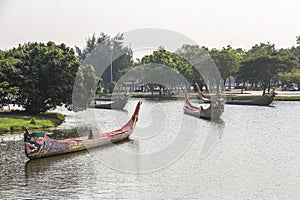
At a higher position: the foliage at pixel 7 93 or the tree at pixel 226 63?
the tree at pixel 226 63

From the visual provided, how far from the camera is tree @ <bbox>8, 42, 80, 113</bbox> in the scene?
136ft

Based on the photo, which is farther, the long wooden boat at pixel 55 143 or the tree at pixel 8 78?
the tree at pixel 8 78

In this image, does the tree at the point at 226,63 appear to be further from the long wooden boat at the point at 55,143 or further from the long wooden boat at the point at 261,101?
the long wooden boat at the point at 55,143

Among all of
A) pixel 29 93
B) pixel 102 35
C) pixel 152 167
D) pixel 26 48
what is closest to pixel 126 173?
pixel 152 167

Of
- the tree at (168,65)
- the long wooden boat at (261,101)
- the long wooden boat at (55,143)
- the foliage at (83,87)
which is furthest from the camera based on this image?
the tree at (168,65)

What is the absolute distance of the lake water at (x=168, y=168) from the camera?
20344 millimetres

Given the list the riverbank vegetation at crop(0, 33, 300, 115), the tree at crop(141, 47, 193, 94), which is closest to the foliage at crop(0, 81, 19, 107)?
the riverbank vegetation at crop(0, 33, 300, 115)

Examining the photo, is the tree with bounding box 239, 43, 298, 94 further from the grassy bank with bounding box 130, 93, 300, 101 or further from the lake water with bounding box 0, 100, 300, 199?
the lake water with bounding box 0, 100, 300, 199

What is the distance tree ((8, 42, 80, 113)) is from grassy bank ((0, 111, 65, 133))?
116 cm

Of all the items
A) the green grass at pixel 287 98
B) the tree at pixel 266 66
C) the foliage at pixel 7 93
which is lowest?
the green grass at pixel 287 98

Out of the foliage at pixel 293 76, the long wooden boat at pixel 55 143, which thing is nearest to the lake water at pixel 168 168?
the long wooden boat at pixel 55 143

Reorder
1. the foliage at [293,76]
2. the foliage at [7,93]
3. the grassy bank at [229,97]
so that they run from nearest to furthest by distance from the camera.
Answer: the foliage at [7,93] < the grassy bank at [229,97] < the foliage at [293,76]

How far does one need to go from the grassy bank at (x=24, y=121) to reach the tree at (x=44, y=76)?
1.16 metres

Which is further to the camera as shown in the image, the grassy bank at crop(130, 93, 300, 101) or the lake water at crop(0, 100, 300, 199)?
the grassy bank at crop(130, 93, 300, 101)
